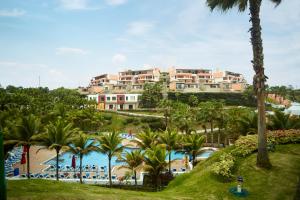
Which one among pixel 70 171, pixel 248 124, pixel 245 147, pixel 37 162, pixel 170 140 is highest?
pixel 248 124

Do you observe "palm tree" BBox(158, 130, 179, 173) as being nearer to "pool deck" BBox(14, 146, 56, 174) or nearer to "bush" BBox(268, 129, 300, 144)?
"bush" BBox(268, 129, 300, 144)

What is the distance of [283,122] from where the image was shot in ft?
94.2

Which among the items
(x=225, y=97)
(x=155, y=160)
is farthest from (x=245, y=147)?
(x=225, y=97)

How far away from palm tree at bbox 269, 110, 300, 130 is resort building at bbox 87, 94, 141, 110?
3206 inches

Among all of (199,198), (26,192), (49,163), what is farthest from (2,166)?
(49,163)

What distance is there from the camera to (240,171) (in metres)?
18.4

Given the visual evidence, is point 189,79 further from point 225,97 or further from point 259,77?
point 259,77

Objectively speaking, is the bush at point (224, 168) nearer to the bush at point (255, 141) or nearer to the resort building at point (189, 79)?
the bush at point (255, 141)

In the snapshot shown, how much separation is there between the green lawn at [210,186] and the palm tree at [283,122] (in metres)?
7.96

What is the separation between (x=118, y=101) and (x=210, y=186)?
3717 inches

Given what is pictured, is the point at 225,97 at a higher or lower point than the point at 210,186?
higher

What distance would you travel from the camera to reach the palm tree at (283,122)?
28.3 meters

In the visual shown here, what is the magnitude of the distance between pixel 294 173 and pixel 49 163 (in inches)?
1461

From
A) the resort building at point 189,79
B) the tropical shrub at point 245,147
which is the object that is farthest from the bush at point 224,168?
the resort building at point 189,79
